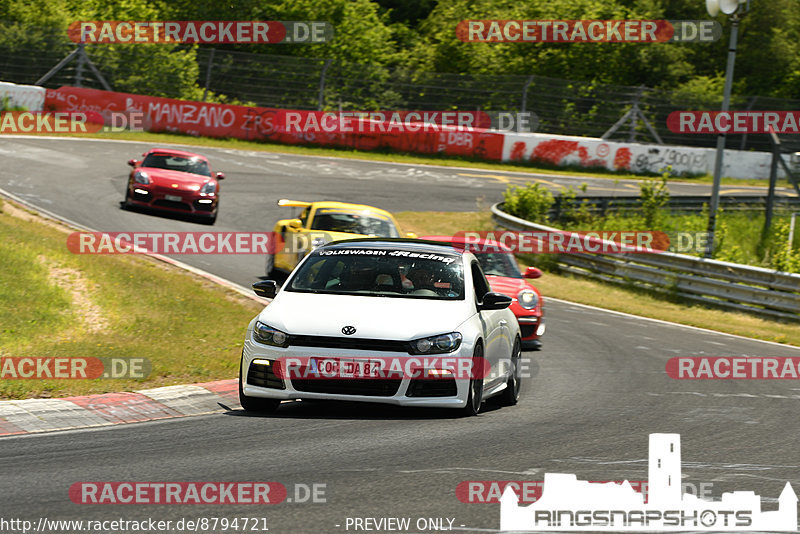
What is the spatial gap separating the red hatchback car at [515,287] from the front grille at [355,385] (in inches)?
211

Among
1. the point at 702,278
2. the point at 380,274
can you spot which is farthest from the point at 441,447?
the point at 702,278

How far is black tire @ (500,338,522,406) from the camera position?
9.99m

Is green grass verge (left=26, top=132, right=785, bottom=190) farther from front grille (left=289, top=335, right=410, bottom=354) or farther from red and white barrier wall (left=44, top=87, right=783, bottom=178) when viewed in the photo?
front grille (left=289, top=335, right=410, bottom=354)

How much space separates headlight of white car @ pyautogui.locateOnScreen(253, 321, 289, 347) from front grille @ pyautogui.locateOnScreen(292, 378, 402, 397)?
→ 32 centimetres

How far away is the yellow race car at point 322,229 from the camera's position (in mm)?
16781

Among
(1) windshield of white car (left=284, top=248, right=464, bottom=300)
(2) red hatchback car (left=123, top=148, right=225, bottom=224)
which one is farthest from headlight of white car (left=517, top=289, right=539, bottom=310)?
(2) red hatchback car (left=123, top=148, right=225, bottom=224)

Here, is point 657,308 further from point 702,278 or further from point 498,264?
point 498,264

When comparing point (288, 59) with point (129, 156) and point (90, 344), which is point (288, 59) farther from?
point (90, 344)

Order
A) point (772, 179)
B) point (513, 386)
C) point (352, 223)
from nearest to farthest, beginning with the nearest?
point (513, 386) < point (352, 223) < point (772, 179)

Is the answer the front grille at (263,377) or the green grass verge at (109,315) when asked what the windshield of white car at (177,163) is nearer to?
the green grass verge at (109,315)

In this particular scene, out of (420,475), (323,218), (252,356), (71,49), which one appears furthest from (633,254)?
(71,49)

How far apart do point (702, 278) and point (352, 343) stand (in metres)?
14.6

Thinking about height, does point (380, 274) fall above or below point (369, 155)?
above

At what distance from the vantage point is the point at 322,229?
1705cm
